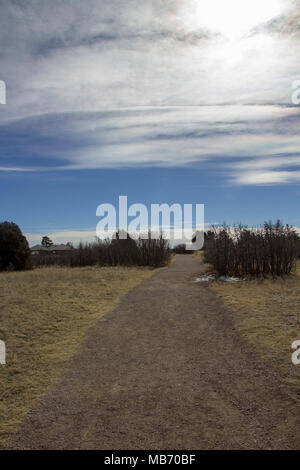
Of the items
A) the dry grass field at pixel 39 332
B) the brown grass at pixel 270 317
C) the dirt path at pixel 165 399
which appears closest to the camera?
the dirt path at pixel 165 399

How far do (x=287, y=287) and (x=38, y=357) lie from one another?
1069 cm

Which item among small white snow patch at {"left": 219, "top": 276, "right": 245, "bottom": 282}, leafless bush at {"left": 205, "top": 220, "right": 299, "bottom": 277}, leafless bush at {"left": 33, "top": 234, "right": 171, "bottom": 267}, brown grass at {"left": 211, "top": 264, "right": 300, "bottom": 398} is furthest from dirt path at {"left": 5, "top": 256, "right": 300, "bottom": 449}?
leafless bush at {"left": 33, "top": 234, "right": 171, "bottom": 267}

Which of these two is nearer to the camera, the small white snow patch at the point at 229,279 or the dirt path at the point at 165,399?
the dirt path at the point at 165,399

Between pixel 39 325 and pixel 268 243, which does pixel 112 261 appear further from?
pixel 39 325

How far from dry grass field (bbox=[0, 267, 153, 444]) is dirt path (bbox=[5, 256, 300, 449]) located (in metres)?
0.30

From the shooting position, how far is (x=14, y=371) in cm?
580

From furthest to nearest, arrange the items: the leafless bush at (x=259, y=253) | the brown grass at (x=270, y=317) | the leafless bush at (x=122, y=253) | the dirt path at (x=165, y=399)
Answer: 1. the leafless bush at (x=122, y=253)
2. the leafless bush at (x=259, y=253)
3. the brown grass at (x=270, y=317)
4. the dirt path at (x=165, y=399)

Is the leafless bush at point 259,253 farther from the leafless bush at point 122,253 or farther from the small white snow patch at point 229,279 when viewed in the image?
the leafless bush at point 122,253

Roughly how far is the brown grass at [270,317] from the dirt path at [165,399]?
0.29m

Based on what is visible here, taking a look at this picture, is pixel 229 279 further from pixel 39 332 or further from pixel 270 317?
pixel 39 332

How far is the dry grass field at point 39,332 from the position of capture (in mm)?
4836

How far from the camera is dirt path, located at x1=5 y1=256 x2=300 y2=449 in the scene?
3521 mm

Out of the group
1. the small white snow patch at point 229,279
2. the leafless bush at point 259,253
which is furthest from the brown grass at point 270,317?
the leafless bush at point 259,253

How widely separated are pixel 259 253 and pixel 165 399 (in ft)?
47.3
